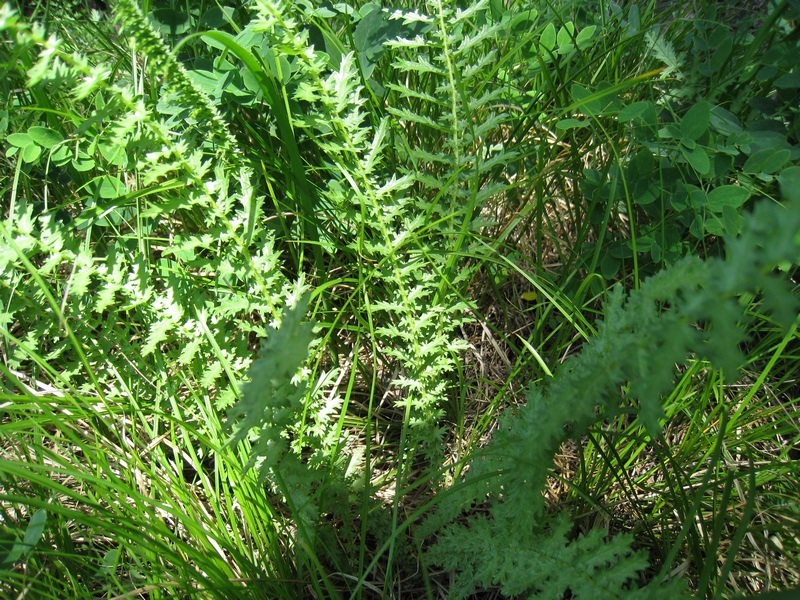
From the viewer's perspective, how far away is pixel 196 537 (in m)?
1.54

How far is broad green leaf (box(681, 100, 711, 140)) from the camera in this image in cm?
176

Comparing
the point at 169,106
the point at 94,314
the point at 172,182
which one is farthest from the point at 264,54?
the point at 94,314

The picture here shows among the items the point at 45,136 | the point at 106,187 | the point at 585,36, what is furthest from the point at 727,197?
the point at 45,136

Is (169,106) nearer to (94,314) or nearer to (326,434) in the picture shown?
(94,314)

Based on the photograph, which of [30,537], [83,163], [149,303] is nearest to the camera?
[30,537]

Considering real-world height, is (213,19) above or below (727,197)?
above

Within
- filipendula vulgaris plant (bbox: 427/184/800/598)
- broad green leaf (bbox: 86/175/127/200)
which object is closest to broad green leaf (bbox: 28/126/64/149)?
broad green leaf (bbox: 86/175/127/200)

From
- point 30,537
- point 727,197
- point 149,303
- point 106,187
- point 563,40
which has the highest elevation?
point 563,40

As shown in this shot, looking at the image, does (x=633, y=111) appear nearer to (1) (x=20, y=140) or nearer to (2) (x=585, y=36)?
(2) (x=585, y=36)

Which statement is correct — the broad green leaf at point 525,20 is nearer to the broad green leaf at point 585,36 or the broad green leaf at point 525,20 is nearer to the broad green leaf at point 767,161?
the broad green leaf at point 585,36

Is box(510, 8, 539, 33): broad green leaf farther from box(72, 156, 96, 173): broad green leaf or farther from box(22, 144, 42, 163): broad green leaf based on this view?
box(22, 144, 42, 163): broad green leaf

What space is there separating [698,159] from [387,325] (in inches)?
38.8

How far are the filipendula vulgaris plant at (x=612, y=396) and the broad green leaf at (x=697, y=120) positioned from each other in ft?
1.93

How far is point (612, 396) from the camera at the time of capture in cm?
116
